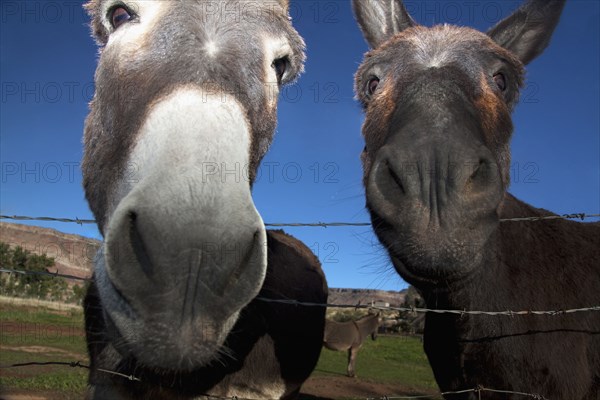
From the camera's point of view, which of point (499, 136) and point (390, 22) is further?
point (390, 22)

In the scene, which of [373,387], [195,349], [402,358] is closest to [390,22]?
[195,349]

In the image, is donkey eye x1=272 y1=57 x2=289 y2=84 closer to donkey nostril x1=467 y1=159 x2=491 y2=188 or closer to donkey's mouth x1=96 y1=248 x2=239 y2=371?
donkey nostril x1=467 y1=159 x2=491 y2=188

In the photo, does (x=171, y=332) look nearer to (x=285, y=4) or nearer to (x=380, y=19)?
(x=285, y=4)

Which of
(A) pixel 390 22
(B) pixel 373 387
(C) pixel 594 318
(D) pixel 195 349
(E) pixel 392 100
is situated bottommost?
(B) pixel 373 387

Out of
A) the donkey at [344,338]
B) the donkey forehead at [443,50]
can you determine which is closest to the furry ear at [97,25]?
the donkey forehead at [443,50]

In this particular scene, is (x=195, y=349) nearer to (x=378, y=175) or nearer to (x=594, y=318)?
(x=378, y=175)

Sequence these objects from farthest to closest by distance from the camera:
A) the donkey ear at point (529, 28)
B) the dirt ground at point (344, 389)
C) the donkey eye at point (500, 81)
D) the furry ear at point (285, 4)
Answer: the dirt ground at point (344, 389), the donkey ear at point (529, 28), the donkey eye at point (500, 81), the furry ear at point (285, 4)

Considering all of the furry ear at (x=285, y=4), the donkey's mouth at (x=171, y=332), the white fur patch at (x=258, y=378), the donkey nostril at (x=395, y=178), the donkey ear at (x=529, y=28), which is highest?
the donkey ear at (x=529, y=28)

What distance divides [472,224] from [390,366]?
682 inches

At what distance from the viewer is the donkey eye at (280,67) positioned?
3.00 meters

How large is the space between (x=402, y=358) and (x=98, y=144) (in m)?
20.1

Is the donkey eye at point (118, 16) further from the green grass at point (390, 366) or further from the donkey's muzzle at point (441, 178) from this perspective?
the green grass at point (390, 366)

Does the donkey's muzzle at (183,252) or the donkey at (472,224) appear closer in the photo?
the donkey's muzzle at (183,252)

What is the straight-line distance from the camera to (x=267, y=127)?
2994 millimetres
